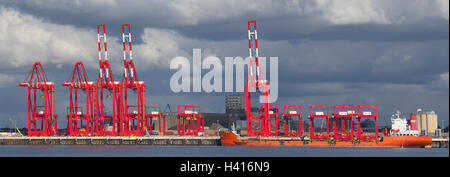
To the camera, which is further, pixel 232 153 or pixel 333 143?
pixel 333 143

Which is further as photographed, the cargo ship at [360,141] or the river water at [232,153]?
the cargo ship at [360,141]

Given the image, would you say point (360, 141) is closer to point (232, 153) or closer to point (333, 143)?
point (333, 143)

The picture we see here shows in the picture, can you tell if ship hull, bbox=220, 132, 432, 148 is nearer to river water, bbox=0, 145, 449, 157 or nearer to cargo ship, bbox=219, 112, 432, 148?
A: cargo ship, bbox=219, 112, 432, 148

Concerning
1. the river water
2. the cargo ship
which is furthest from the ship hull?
the river water

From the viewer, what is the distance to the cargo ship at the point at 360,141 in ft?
576

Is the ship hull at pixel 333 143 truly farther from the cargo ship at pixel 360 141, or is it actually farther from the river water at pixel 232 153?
the river water at pixel 232 153

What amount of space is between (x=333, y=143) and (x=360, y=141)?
6793mm

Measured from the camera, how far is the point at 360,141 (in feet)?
604

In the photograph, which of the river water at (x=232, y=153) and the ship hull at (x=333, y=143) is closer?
the river water at (x=232, y=153)

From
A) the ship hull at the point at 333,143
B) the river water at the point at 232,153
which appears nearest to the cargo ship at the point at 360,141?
the ship hull at the point at 333,143

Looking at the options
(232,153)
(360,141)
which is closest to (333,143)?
(360,141)
